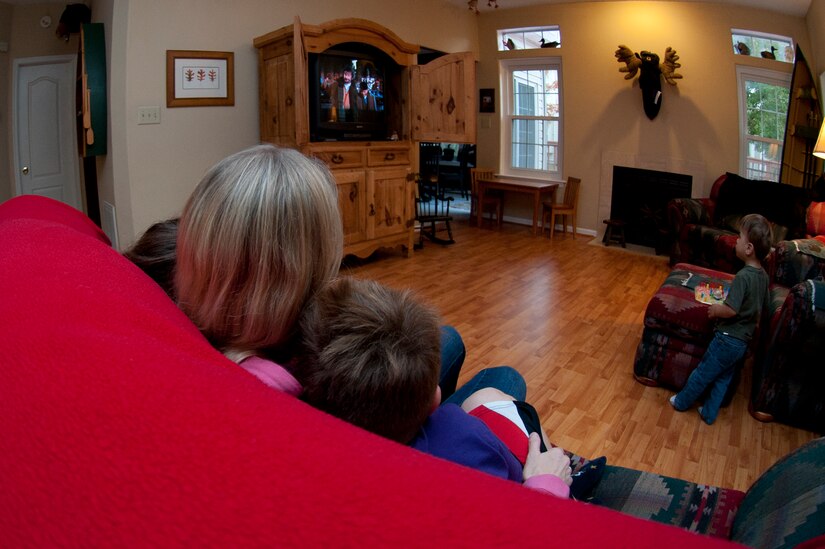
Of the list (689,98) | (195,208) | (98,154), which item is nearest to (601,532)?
(195,208)

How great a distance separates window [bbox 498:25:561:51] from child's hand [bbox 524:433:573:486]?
702cm

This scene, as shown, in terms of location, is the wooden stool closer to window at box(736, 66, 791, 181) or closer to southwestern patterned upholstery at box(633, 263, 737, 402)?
window at box(736, 66, 791, 181)

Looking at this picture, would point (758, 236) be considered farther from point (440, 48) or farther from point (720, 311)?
point (440, 48)

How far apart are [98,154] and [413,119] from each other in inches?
111

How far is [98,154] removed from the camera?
14.9 ft

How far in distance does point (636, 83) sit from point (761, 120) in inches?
54.5

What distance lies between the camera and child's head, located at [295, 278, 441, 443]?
2.53ft

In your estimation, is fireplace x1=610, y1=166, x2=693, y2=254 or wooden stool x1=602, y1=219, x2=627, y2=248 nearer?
fireplace x1=610, y1=166, x2=693, y2=254

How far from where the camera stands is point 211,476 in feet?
0.86

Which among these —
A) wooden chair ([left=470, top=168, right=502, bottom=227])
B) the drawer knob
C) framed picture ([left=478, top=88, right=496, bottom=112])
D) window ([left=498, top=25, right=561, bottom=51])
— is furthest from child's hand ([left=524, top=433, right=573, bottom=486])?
framed picture ([left=478, top=88, right=496, bottom=112])

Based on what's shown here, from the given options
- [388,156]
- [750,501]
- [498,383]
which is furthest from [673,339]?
[388,156]

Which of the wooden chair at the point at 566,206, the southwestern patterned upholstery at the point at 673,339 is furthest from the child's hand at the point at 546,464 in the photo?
the wooden chair at the point at 566,206

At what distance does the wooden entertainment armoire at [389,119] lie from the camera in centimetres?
470

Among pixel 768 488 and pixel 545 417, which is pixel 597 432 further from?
pixel 768 488
